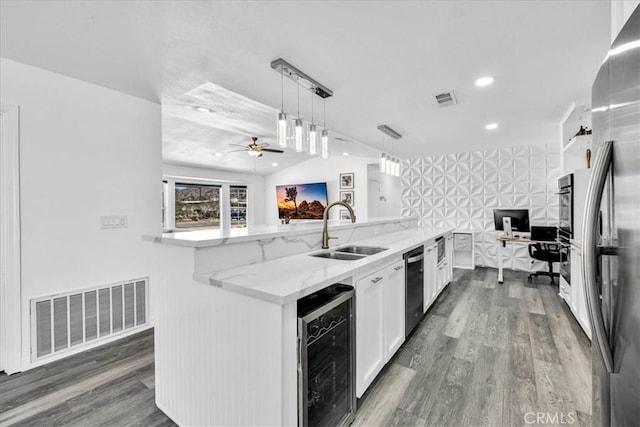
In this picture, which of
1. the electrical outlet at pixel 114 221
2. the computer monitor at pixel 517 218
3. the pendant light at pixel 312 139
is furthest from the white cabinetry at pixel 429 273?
the electrical outlet at pixel 114 221

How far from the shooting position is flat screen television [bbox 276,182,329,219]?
26.7 ft

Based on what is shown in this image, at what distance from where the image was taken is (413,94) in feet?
9.64

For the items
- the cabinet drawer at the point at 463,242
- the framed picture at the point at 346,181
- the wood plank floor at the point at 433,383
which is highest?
Result: the framed picture at the point at 346,181

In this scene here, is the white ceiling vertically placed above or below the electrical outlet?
above

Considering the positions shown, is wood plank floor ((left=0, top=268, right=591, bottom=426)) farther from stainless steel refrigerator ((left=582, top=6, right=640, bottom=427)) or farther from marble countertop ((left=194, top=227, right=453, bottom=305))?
stainless steel refrigerator ((left=582, top=6, right=640, bottom=427))

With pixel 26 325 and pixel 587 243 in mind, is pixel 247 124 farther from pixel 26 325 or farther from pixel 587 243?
pixel 587 243

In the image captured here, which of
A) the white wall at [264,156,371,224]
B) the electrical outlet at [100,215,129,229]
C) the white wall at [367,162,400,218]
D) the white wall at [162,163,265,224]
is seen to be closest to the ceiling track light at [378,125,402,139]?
the white wall at [264,156,371,224]

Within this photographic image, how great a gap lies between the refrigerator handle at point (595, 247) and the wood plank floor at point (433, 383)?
1.22 meters

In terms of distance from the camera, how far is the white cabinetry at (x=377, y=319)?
1.70m

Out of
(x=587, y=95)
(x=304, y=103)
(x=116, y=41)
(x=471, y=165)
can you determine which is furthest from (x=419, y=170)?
(x=116, y=41)

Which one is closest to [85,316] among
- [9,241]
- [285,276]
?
[9,241]

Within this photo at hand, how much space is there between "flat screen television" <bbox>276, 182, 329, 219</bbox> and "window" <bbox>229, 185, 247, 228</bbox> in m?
1.05

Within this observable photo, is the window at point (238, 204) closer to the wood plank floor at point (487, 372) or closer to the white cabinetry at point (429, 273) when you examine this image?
the white cabinetry at point (429, 273)

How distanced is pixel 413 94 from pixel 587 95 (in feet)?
Answer: 5.90
